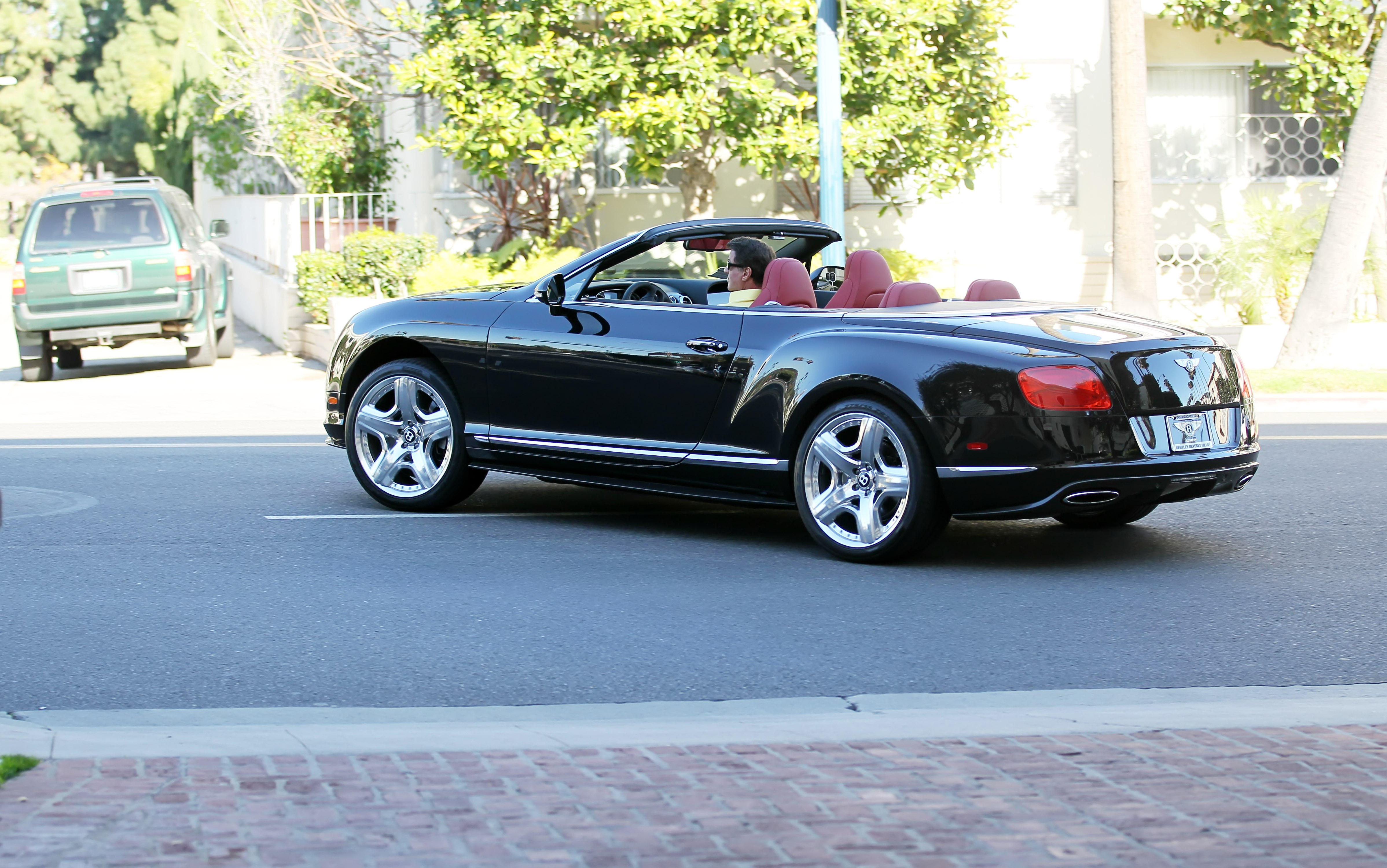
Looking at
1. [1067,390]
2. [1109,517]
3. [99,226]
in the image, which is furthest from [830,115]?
A: [1067,390]

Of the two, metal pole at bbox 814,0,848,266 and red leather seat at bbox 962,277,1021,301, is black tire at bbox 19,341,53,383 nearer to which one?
metal pole at bbox 814,0,848,266

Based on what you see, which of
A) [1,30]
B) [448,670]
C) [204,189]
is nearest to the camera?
[448,670]

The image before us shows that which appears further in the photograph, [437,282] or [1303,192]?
[1303,192]

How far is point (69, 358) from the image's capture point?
19469 millimetres

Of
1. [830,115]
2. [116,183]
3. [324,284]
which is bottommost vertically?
[324,284]

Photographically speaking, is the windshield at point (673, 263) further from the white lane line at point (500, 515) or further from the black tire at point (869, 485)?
the black tire at point (869, 485)

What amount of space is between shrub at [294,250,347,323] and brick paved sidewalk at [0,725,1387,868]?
591 inches

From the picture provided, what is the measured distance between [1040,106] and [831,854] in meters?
19.5

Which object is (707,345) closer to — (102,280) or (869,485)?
(869,485)

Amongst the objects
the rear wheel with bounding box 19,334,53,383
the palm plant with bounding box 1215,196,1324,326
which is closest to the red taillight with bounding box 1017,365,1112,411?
the palm plant with bounding box 1215,196,1324,326

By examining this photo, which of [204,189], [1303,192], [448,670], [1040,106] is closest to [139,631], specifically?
[448,670]

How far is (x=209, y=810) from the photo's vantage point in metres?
4.04

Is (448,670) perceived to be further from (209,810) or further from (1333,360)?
(1333,360)

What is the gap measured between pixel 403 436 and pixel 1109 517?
3.71 metres
